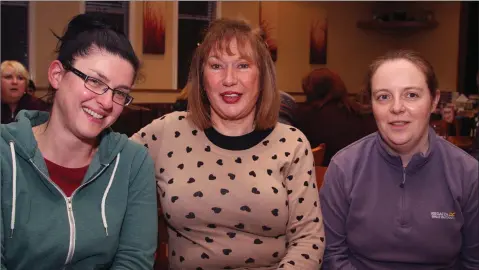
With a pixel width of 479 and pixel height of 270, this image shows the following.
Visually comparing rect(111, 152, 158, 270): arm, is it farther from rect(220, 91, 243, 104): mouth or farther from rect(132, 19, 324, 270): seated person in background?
rect(220, 91, 243, 104): mouth

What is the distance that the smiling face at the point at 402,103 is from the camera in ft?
6.13

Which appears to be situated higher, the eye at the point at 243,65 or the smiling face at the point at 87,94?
the eye at the point at 243,65

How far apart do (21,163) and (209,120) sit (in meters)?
0.73

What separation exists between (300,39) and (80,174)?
7.20m

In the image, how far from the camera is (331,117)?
13.5ft

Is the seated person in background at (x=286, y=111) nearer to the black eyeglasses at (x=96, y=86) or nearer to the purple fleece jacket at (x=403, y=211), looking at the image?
the purple fleece jacket at (x=403, y=211)

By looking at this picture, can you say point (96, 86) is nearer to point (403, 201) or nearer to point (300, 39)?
point (403, 201)

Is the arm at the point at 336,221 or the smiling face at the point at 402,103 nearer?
the smiling face at the point at 402,103

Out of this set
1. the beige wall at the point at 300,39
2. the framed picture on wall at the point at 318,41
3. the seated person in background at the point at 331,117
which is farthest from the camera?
the framed picture on wall at the point at 318,41

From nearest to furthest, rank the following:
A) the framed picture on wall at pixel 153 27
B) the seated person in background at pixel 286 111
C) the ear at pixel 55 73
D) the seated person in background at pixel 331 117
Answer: the ear at pixel 55 73, the seated person in background at pixel 286 111, the seated person in background at pixel 331 117, the framed picture on wall at pixel 153 27

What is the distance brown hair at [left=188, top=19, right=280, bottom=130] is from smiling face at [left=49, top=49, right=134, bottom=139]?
0.45m

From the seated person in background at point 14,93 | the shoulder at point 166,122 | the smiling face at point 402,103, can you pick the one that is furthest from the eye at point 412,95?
the seated person in background at point 14,93

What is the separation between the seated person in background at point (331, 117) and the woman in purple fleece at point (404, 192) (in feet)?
6.88

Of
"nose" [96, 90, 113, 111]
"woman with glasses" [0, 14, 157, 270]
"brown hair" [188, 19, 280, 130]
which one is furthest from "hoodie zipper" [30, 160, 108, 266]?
"brown hair" [188, 19, 280, 130]
